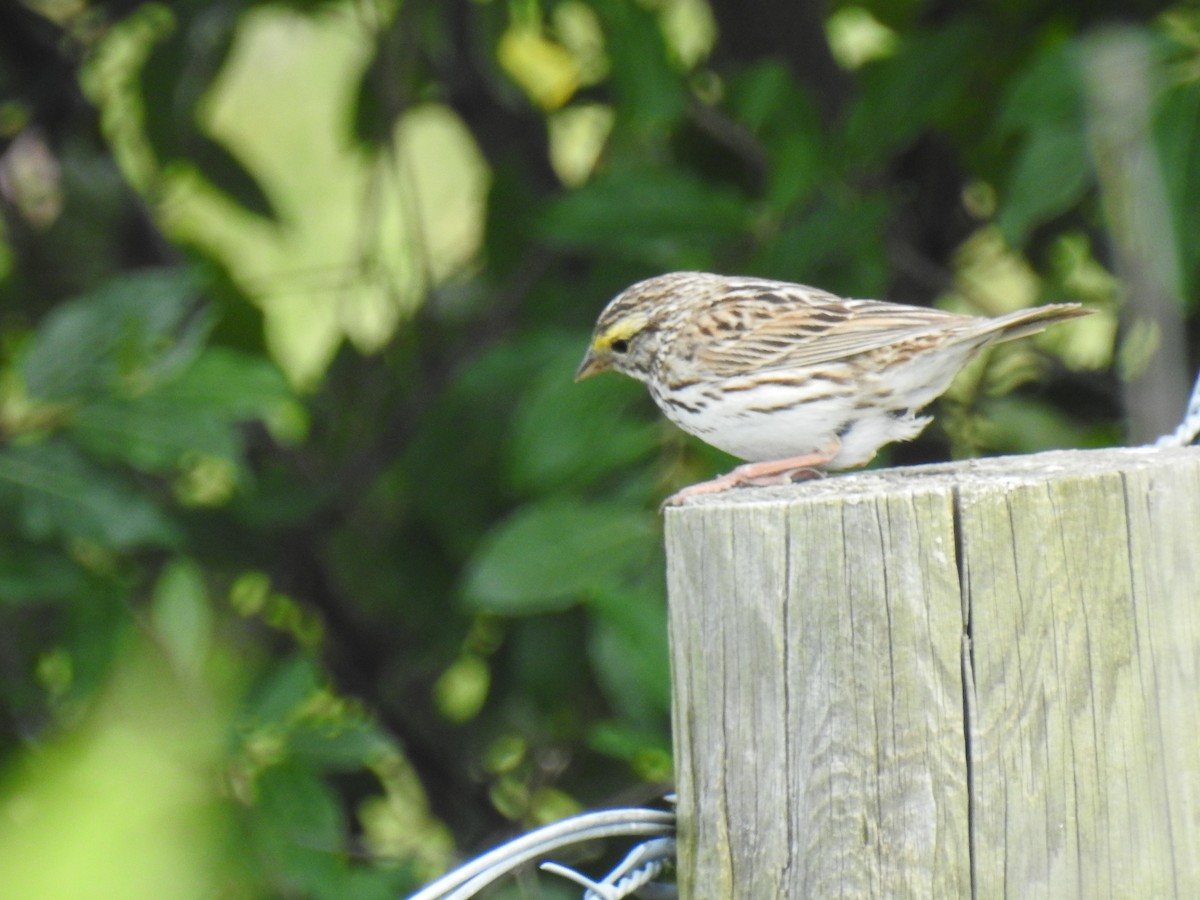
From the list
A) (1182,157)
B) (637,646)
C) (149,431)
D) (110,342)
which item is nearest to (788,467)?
(637,646)

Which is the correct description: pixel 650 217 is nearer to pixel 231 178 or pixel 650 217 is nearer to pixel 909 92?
pixel 909 92

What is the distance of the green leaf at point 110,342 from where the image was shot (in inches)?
163

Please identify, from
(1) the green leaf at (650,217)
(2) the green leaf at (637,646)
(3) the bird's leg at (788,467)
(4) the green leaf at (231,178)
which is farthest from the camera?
(4) the green leaf at (231,178)

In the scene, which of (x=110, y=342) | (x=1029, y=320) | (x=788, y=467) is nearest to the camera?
(x=1029, y=320)

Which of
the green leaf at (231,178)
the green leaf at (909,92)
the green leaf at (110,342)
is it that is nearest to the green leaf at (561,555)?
the green leaf at (110,342)

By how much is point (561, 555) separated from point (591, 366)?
1.67 ft

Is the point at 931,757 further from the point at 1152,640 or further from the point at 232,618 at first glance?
the point at 232,618

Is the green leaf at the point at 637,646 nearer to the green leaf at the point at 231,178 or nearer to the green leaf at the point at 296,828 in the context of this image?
the green leaf at the point at 296,828

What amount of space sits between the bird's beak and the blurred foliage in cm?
10

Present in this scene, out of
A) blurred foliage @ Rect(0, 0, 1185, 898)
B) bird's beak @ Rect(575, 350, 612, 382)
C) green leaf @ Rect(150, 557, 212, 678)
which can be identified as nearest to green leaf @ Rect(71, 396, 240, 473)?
blurred foliage @ Rect(0, 0, 1185, 898)

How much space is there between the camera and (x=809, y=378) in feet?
12.1

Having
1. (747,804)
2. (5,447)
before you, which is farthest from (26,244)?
(747,804)

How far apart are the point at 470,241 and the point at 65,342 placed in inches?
94.8

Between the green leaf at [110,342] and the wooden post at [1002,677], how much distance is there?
8.35 feet
